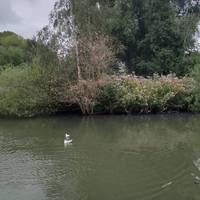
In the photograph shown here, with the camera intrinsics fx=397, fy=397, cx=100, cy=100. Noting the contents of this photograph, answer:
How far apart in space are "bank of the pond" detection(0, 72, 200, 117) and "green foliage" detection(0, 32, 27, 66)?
82.2 feet

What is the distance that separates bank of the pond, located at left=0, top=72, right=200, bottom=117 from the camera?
997 inches

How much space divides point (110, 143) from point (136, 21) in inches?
765

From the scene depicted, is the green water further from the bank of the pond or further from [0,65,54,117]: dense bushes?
the bank of the pond

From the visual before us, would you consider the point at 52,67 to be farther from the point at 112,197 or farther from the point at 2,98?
the point at 112,197

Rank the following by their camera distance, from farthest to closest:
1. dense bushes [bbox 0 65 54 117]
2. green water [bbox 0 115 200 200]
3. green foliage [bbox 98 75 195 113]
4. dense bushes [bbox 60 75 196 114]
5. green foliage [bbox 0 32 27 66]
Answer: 1. green foliage [bbox 0 32 27 66]
2. green foliage [bbox 98 75 195 113]
3. dense bushes [bbox 60 75 196 114]
4. dense bushes [bbox 0 65 54 117]
5. green water [bbox 0 115 200 200]

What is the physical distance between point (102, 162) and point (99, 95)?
507 inches

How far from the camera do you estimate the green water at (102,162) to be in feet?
33.2

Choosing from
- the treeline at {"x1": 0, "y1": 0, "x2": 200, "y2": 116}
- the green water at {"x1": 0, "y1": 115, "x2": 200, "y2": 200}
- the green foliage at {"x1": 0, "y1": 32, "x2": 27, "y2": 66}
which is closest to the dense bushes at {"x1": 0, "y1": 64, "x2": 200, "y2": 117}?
the treeline at {"x1": 0, "y1": 0, "x2": 200, "y2": 116}

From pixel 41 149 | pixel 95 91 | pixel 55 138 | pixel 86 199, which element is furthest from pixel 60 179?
pixel 95 91

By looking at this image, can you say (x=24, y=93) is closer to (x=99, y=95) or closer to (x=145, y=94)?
(x=99, y=95)

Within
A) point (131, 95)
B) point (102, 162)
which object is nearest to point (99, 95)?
point (131, 95)

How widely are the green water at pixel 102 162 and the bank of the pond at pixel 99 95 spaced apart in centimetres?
380

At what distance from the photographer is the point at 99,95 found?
2577 cm

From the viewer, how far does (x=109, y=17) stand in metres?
32.9
